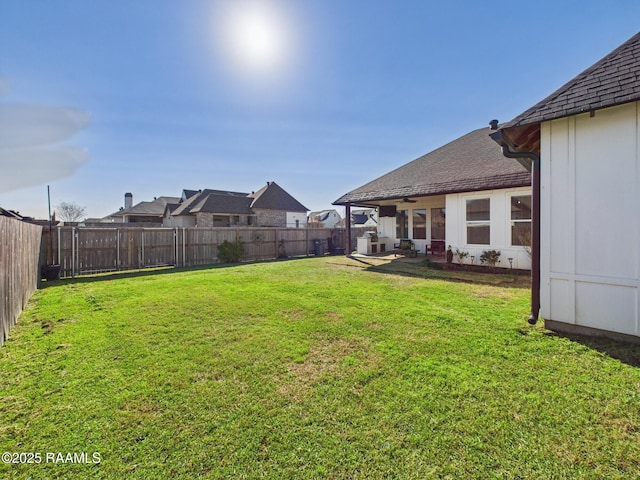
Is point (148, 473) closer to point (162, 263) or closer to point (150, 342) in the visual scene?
point (150, 342)

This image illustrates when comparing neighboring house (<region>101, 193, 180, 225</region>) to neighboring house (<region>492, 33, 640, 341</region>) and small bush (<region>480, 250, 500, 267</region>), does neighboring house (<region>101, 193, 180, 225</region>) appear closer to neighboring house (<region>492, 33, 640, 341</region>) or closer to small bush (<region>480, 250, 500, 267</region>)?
small bush (<region>480, 250, 500, 267</region>)

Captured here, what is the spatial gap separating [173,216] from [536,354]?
35.8 m

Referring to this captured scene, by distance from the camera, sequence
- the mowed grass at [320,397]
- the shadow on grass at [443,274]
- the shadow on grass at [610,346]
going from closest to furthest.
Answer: the mowed grass at [320,397] → the shadow on grass at [610,346] → the shadow on grass at [443,274]

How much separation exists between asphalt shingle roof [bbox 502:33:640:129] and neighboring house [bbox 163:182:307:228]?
28.0m

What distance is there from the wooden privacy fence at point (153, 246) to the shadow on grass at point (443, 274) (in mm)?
6961

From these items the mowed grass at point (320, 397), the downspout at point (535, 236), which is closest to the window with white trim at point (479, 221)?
the downspout at point (535, 236)

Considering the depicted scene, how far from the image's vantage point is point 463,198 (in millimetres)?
10352

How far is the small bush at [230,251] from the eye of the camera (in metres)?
14.9

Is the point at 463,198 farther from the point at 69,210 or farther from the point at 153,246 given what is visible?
the point at 69,210

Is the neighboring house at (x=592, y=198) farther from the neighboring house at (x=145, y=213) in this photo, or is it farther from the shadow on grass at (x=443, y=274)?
the neighboring house at (x=145, y=213)

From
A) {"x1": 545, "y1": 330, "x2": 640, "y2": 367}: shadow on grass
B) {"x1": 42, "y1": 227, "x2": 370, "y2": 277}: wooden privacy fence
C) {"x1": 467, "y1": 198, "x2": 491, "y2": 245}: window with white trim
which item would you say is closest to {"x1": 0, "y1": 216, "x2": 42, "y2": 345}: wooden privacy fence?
{"x1": 42, "y1": 227, "x2": 370, "y2": 277}: wooden privacy fence

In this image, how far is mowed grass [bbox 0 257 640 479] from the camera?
1.95 m

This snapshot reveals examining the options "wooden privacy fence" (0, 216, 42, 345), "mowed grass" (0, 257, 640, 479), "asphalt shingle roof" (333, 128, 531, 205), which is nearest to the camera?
"mowed grass" (0, 257, 640, 479)

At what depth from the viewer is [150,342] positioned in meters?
4.06
